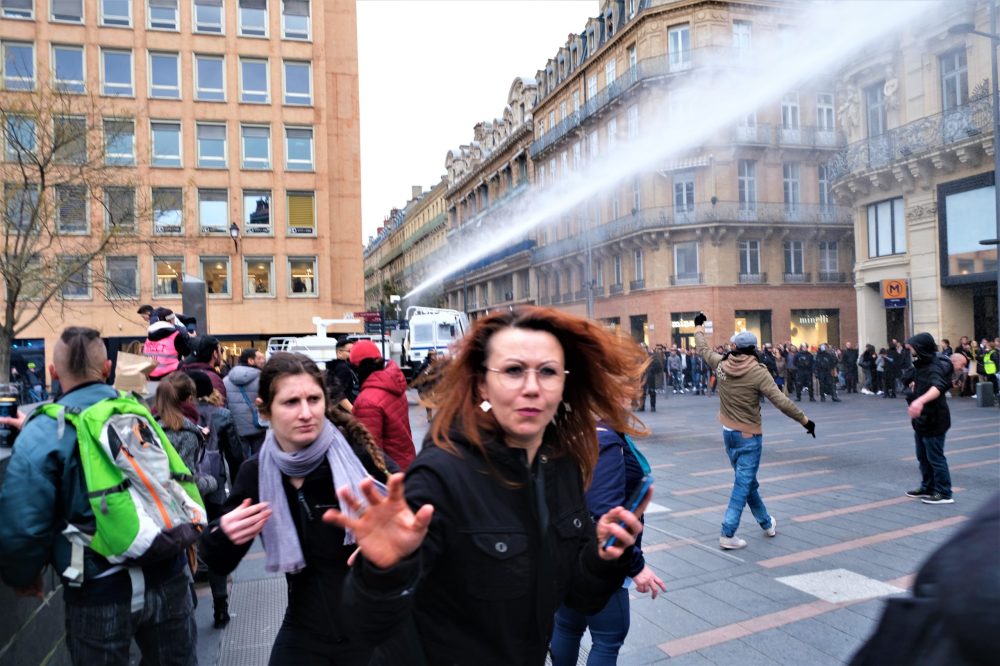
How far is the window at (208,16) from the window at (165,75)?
1.82 m

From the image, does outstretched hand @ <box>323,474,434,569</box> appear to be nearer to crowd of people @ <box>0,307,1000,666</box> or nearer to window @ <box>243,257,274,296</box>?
crowd of people @ <box>0,307,1000,666</box>

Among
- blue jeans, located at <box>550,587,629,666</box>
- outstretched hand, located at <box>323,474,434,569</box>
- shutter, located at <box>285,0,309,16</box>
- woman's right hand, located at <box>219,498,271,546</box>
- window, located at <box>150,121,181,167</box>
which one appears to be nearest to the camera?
outstretched hand, located at <box>323,474,434,569</box>

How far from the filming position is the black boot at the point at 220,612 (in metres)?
4.72

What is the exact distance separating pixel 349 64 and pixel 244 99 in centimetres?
556

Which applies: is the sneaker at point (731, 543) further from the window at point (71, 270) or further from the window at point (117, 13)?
the window at point (117, 13)

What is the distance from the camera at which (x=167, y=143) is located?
1240 inches

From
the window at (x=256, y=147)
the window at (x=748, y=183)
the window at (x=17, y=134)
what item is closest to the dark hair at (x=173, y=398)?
the window at (x=17, y=134)

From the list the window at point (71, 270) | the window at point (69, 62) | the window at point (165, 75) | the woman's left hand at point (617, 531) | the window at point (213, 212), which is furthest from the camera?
the window at point (213, 212)

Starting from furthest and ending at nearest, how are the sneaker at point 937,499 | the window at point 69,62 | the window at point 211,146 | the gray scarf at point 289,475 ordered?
the window at point 211,146 < the window at point 69,62 < the sneaker at point 937,499 < the gray scarf at point 289,475

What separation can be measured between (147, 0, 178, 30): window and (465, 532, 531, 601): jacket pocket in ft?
119

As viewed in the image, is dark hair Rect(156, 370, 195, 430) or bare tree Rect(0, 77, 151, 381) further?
bare tree Rect(0, 77, 151, 381)

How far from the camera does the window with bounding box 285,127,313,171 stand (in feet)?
108

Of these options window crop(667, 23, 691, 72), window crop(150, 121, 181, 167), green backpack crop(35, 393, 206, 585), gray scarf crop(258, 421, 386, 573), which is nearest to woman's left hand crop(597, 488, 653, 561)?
gray scarf crop(258, 421, 386, 573)

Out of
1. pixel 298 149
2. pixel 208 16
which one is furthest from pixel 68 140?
pixel 208 16
